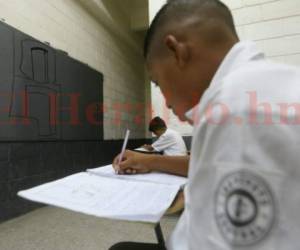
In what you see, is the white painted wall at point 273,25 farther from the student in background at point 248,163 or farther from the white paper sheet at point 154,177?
the student in background at point 248,163

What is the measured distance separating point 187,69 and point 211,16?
103 mm

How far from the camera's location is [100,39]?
3975 millimetres

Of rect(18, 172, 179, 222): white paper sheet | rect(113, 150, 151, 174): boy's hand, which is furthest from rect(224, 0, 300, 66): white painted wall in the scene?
rect(18, 172, 179, 222): white paper sheet

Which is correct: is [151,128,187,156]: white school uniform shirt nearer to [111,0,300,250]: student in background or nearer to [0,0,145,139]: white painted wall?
[0,0,145,139]: white painted wall

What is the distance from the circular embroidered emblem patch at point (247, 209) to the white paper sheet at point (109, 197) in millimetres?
207

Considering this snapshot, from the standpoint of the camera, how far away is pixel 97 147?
11.9 feet

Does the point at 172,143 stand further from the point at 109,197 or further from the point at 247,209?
the point at 247,209

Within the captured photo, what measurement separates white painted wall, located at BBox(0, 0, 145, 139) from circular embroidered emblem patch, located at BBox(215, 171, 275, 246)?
256 cm

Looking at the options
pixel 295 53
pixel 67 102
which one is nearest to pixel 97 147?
pixel 67 102

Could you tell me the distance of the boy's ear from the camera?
42 cm

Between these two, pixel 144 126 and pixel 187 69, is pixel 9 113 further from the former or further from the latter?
pixel 144 126

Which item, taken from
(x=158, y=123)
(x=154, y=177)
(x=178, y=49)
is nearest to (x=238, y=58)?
(x=178, y=49)

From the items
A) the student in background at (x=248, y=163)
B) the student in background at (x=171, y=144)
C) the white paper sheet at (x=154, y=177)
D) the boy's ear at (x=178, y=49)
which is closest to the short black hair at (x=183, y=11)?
the boy's ear at (x=178, y=49)

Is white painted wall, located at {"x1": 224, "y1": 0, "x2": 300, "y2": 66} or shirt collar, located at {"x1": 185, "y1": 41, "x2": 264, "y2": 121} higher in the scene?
white painted wall, located at {"x1": 224, "y1": 0, "x2": 300, "y2": 66}
